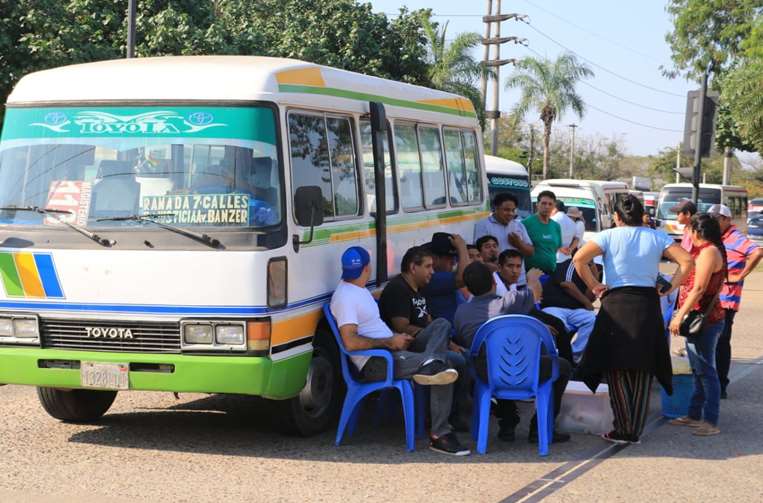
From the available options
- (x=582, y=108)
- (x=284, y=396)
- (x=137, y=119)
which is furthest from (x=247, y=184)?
(x=582, y=108)

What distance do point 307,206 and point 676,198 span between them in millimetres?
33560

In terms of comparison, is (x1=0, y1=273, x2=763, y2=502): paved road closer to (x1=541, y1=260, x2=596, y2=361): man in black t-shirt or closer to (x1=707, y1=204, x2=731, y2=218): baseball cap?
(x1=541, y1=260, x2=596, y2=361): man in black t-shirt

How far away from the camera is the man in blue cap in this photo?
8.18m

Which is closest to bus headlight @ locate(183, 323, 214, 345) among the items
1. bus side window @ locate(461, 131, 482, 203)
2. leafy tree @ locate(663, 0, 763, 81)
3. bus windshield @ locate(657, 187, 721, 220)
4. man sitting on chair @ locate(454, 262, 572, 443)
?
man sitting on chair @ locate(454, 262, 572, 443)

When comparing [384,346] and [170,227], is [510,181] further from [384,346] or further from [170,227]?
[170,227]

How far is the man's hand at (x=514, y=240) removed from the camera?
11.9 m

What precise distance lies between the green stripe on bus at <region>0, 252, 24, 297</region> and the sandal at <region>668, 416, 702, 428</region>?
498 cm

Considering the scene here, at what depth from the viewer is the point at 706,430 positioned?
9.09 metres

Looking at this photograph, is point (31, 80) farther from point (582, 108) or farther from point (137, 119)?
point (582, 108)

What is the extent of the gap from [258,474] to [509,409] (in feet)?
6.55

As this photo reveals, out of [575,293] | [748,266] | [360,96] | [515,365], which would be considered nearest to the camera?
[515,365]

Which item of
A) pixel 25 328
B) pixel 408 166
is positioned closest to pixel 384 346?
pixel 25 328

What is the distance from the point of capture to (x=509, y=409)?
8.59 meters

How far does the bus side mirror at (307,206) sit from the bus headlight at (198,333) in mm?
791
